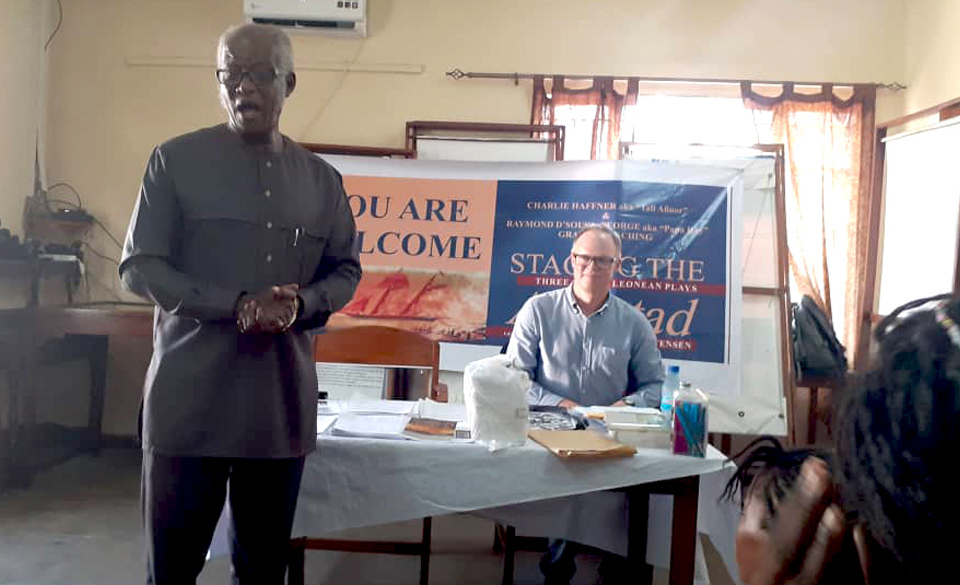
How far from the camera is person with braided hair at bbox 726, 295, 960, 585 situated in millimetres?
467

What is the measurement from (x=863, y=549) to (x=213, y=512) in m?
1.20

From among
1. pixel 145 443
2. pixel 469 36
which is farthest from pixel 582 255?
pixel 469 36

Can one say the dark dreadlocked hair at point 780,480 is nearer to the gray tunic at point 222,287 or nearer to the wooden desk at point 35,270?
the gray tunic at point 222,287

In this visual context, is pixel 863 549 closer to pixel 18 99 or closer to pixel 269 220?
pixel 269 220

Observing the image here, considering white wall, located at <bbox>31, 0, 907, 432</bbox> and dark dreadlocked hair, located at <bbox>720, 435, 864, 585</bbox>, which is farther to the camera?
white wall, located at <bbox>31, 0, 907, 432</bbox>

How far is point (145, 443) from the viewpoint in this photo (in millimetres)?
1389

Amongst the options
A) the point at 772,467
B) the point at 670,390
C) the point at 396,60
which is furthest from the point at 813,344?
the point at 772,467

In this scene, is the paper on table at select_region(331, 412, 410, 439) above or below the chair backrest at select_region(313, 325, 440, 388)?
below

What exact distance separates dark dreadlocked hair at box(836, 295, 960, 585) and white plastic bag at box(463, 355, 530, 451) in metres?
1.23

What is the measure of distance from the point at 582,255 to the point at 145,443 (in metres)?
1.54

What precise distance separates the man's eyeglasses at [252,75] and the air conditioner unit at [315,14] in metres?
2.55

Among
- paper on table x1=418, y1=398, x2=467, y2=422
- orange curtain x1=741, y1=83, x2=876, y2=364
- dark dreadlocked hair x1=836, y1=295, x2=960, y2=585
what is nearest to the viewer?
dark dreadlocked hair x1=836, y1=295, x2=960, y2=585

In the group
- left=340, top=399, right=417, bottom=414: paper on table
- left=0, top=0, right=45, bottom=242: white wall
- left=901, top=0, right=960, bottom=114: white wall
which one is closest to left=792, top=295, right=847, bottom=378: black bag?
left=901, top=0, right=960, bottom=114: white wall

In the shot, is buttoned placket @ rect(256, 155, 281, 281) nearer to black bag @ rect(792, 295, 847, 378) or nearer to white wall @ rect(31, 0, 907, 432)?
white wall @ rect(31, 0, 907, 432)
